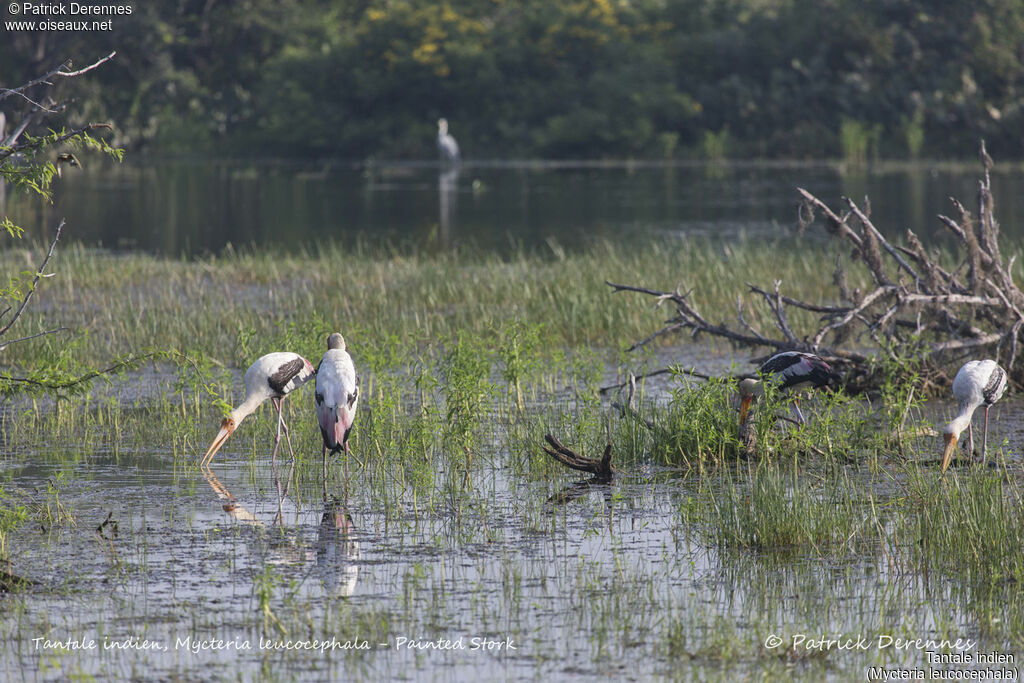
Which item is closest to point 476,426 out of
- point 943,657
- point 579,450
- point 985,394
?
point 579,450

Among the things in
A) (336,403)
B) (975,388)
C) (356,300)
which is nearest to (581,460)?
(336,403)

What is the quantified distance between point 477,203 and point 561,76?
18227mm

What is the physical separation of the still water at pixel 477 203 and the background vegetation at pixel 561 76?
9.40 feet

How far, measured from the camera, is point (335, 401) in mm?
8070

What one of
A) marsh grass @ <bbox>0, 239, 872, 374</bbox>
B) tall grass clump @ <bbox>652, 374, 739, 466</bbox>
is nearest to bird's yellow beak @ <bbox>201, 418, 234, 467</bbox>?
marsh grass @ <bbox>0, 239, 872, 374</bbox>

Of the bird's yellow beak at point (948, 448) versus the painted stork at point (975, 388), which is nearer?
the bird's yellow beak at point (948, 448)

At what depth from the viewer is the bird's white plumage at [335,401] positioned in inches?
316

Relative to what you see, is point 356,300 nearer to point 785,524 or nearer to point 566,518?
point 566,518

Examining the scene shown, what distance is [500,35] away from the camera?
168ft

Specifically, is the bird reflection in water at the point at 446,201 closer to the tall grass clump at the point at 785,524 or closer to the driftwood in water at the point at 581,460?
the driftwood in water at the point at 581,460

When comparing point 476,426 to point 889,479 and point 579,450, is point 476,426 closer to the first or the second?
point 579,450

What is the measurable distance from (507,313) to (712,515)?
674 cm

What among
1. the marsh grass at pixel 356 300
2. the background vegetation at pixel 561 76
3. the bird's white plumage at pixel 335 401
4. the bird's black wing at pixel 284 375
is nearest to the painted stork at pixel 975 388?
the marsh grass at pixel 356 300

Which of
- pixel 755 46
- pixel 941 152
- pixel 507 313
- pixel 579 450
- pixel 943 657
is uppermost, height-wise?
pixel 755 46
